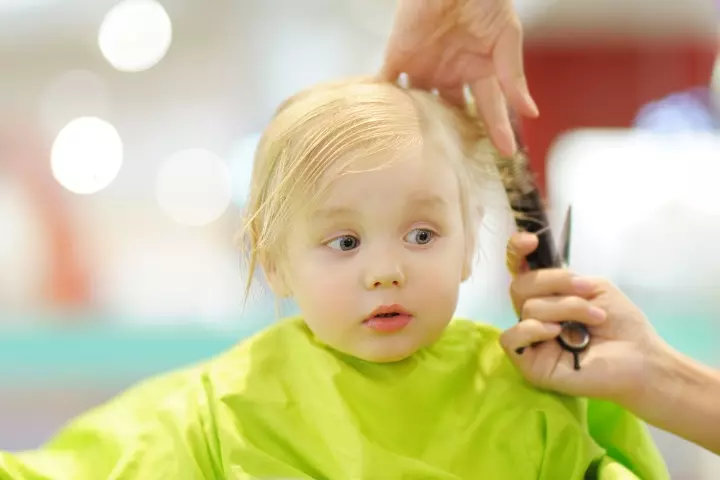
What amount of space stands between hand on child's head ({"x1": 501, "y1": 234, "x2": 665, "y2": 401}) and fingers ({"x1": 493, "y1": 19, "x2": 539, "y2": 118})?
0.50ft

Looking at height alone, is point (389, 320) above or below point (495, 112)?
below

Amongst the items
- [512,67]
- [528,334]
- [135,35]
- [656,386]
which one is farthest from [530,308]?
[135,35]

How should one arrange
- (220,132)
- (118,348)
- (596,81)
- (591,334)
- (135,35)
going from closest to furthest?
(591,334) < (118,348) < (135,35) < (220,132) < (596,81)

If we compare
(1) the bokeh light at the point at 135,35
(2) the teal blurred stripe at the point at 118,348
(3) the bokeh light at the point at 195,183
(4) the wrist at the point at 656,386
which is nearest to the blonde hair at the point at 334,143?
(4) the wrist at the point at 656,386

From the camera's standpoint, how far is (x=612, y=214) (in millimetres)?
3250

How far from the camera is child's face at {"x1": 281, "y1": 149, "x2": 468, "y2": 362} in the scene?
71 centimetres

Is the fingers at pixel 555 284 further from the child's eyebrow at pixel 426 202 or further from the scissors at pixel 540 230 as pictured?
the child's eyebrow at pixel 426 202

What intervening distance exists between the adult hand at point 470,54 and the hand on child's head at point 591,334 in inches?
5.9

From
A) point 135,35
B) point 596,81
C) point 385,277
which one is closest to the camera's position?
point 385,277

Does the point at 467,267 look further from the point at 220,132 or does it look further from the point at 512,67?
the point at 220,132

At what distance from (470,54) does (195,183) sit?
258cm

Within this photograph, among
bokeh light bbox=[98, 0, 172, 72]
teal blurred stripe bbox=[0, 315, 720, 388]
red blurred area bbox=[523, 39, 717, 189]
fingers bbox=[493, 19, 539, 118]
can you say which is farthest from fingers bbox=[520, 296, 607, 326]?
red blurred area bbox=[523, 39, 717, 189]

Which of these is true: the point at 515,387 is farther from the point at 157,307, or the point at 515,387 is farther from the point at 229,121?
the point at 229,121

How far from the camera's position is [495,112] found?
2.74 ft
